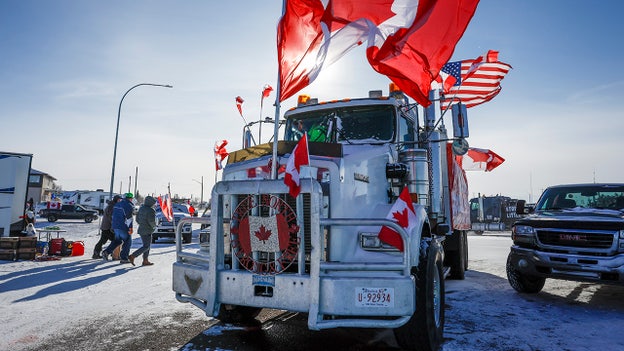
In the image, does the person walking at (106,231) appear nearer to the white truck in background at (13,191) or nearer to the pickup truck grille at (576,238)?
the white truck in background at (13,191)

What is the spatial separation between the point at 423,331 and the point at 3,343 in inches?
164

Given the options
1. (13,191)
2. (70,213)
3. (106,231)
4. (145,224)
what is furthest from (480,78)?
(70,213)

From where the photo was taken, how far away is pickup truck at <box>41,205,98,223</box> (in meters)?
36.2

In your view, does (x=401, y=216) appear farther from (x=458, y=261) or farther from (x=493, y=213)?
(x=493, y=213)

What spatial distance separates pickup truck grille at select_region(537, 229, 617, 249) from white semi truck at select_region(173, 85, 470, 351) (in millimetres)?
2925

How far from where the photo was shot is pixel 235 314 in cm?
497

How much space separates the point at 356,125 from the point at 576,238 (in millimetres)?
3809

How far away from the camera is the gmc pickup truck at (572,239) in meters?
5.94

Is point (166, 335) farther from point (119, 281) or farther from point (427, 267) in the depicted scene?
point (119, 281)

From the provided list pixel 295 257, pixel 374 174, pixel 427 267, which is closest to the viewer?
pixel 295 257

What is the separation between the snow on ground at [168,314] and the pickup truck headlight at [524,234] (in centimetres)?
95

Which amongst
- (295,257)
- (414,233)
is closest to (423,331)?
(414,233)

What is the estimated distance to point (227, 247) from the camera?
13.6 ft

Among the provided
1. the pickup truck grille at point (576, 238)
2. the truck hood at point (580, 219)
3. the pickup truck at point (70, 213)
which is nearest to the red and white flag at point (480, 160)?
the truck hood at point (580, 219)
